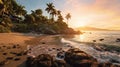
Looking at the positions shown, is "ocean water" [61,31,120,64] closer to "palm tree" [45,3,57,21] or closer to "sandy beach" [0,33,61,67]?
"sandy beach" [0,33,61,67]

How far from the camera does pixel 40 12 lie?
79.1 m

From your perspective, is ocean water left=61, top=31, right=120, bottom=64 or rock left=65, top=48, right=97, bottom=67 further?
ocean water left=61, top=31, right=120, bottom=64

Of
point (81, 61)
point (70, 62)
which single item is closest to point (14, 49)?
point (70, 62)

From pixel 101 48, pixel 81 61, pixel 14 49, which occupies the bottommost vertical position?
pixel 101 48

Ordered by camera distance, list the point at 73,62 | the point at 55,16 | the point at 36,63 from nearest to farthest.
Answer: the point at 36,63 → the point at 73,62 → the point at 55,16

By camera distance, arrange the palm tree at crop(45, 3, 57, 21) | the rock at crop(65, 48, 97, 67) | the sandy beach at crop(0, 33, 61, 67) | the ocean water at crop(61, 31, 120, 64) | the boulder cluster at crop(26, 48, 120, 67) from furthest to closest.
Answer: the palm tree at crop(45, 3, 57, 21)
the ocean water at crop(61, 31, 120, 64)
the sandy beach at crop(0, 33, 61, 67)
the rock at crop(65, 48, 97, 67)
the boulder cluster at crop(26, 48, 120, 67)

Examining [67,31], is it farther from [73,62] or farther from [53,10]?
[73,62]

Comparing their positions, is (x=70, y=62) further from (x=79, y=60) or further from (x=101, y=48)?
(x=101, y=48)

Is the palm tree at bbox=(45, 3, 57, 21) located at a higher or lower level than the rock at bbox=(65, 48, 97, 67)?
higher

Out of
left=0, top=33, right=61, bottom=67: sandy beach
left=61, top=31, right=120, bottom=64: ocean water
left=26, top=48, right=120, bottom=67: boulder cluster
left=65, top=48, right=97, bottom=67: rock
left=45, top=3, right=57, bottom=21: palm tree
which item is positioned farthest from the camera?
left=45, top=3, right=57, bottom=21: palm tree

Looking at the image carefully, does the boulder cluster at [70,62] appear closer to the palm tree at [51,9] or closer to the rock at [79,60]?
the rock at [79,60]

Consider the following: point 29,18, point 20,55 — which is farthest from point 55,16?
point 20,55

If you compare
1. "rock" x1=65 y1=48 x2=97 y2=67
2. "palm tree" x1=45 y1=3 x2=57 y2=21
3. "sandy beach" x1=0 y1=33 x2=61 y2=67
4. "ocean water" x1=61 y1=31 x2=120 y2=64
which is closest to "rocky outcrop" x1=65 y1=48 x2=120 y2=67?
"rock" x1=65 y1=48 x2=97 y2=67

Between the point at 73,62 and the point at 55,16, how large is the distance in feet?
299
